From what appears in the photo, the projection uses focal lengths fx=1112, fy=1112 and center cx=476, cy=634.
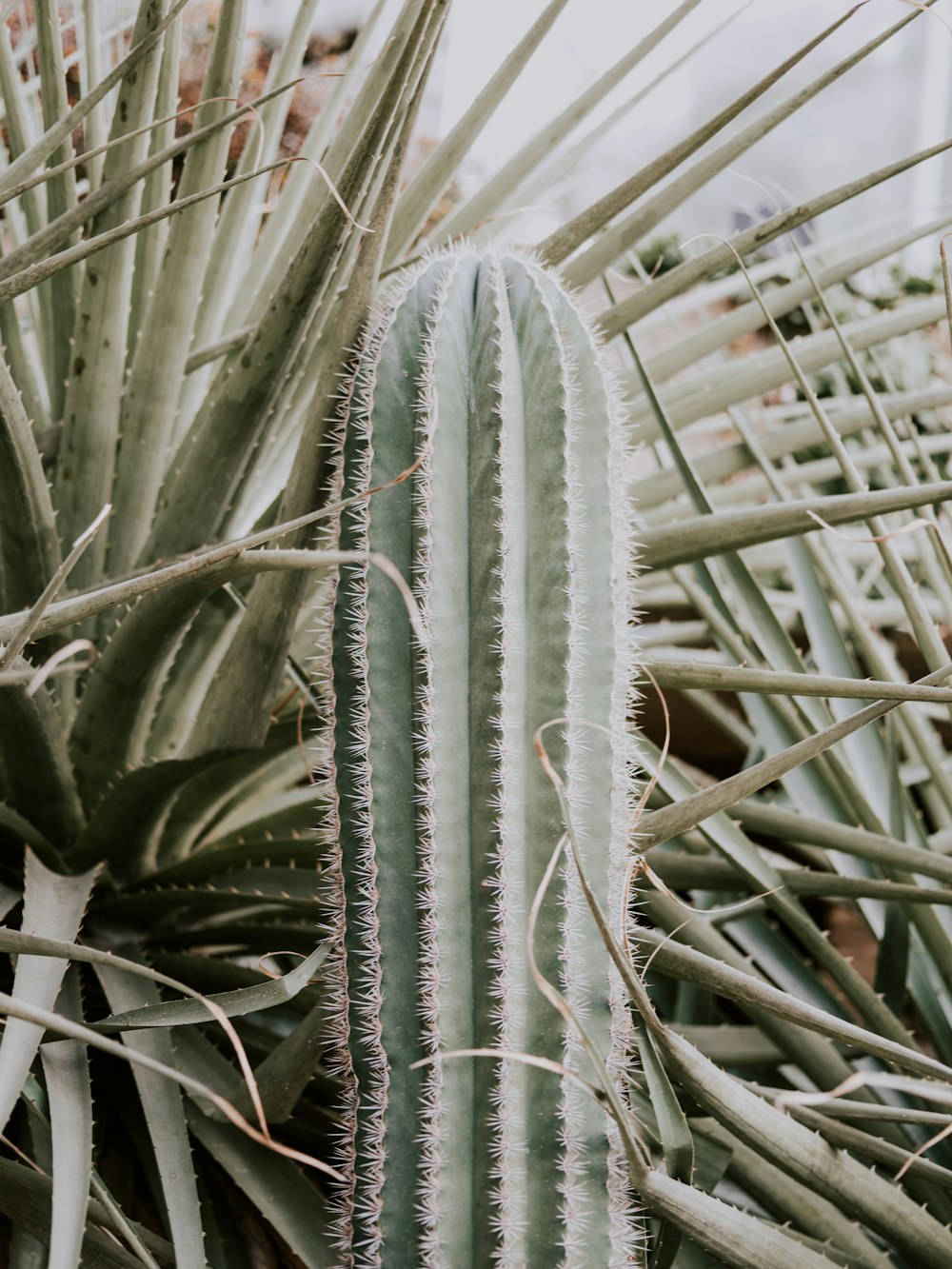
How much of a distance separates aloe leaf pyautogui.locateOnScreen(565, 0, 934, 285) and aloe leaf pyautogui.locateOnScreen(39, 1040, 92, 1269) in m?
0.59

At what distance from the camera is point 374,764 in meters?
0.53

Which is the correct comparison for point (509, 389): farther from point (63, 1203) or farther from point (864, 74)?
point (864, 74)

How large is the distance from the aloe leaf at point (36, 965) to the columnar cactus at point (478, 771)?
0.15 metres

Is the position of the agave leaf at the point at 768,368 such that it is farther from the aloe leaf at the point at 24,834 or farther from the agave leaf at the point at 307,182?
the aloe leaf at the point at 24,834

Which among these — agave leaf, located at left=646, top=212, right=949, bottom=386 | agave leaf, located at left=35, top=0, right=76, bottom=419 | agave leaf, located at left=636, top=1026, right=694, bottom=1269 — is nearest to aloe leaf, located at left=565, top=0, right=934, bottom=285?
agave leaf, located at left=646, top=212, right=949, bottom=386

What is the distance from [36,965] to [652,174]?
56 cm

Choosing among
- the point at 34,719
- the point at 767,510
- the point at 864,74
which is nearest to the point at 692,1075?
the point at 767,510

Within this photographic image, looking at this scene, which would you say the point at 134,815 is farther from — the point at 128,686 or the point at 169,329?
the point at 169,329

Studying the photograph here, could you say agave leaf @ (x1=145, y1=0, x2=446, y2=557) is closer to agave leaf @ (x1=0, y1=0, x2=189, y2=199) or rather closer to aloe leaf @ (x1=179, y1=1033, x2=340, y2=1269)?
agave leaf @ (x1=0, y1=0, x2=189, y2=199)

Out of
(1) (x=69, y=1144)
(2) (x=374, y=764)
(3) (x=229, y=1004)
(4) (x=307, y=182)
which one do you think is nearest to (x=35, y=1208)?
(1) (x=69, y=1144)

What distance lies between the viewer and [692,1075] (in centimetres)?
51

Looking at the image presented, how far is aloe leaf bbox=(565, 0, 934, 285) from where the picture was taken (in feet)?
2.03

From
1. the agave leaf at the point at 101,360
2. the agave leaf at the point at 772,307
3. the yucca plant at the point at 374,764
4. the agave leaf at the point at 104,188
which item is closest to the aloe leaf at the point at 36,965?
the yucca plant at the point at 374,764

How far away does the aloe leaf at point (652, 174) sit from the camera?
60 cm
